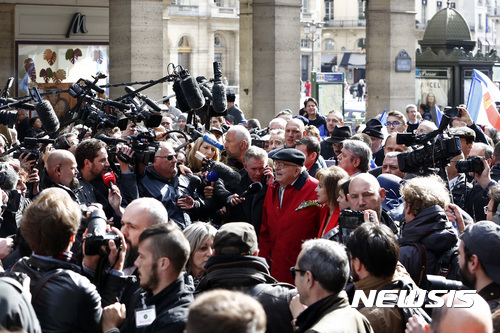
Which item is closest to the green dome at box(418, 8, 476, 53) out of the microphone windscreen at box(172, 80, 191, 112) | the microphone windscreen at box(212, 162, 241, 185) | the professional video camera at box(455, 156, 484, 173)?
the microphone windscreen at box(172, 80, 191, 112)

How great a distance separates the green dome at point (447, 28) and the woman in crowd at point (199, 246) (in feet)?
57.2

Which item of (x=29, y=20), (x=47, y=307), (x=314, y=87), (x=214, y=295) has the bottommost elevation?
(x=47, y=307)

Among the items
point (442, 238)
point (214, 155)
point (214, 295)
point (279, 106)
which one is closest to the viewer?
point (214, 295)

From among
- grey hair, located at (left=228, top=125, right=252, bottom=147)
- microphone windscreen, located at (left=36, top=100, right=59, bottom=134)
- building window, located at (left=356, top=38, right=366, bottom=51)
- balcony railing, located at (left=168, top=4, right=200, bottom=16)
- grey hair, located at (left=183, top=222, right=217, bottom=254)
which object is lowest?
grey hair, located at (left=183, top=222, right=217, bottom=254)

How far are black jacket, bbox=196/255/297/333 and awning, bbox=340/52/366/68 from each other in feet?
294

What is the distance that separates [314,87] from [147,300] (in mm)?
16803

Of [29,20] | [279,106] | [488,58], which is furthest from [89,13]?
[488,58]

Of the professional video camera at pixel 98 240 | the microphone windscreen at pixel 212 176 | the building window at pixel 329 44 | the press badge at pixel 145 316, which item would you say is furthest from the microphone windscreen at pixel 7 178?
the building window at pixel 329 44

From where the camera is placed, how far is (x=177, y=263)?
15.8 feet

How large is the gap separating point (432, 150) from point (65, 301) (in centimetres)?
387

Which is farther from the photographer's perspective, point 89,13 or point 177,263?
point 89,13

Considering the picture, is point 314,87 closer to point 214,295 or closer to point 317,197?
point 317,197

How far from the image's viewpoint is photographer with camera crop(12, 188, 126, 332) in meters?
4.68

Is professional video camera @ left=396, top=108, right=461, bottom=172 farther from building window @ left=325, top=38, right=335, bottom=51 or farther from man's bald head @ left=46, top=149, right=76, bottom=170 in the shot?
building window @ left=325, top=38, right=335, bottom=51
